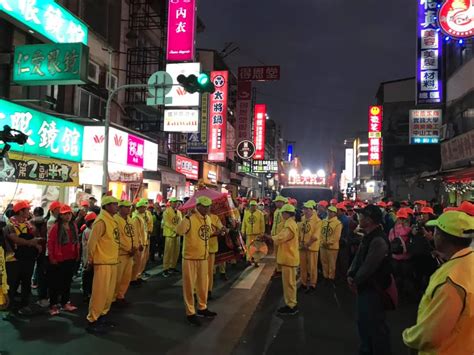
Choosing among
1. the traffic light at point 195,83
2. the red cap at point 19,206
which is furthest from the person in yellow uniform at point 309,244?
the red cap at point 19,206

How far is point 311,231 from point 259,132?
1058 inches

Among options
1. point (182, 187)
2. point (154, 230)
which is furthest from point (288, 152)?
point (154, 230)

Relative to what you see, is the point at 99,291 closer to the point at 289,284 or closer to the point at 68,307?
the point at 68,307

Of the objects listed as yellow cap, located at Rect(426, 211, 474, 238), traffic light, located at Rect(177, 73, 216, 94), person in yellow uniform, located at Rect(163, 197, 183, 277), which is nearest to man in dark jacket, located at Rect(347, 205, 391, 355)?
yellow cap, located at Rect(426, 211, 474, 238)

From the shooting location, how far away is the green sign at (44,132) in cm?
1051

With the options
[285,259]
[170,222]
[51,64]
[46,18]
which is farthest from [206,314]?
[46,18]

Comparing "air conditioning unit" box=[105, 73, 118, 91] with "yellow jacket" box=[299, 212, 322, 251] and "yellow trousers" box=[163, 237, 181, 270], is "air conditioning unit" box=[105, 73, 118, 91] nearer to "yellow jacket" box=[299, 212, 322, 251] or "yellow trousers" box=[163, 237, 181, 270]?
"yellow trousers" box=[163, 237, 181, 270]

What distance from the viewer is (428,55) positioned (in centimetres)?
1911

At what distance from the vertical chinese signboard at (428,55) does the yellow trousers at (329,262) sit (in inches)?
483

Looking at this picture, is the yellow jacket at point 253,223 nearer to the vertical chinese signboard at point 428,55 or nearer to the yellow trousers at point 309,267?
the yellow trousers at point 309,267

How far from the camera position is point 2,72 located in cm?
1173

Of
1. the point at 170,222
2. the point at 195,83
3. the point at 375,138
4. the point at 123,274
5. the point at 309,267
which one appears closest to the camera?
the point at 123,274

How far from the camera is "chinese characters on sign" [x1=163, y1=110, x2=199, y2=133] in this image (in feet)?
58.2

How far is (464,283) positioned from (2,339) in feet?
19.6
